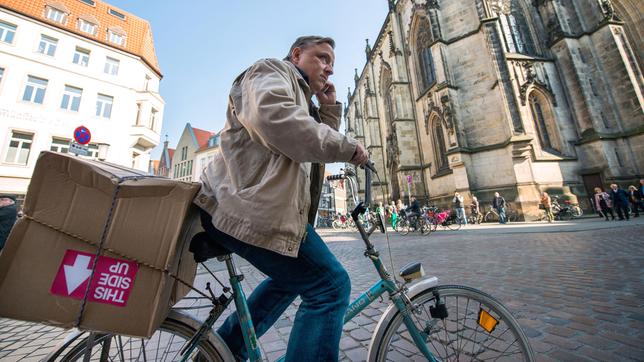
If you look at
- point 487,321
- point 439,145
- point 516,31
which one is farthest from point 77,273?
point 516,31

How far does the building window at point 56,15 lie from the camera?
53.4 ft

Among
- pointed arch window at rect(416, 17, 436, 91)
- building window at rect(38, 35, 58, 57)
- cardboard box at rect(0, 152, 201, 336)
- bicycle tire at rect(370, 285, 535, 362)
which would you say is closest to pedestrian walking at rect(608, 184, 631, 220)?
pointed arch window at rect(416, 17, 436, 91)

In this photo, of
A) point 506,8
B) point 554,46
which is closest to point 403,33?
point 506,8

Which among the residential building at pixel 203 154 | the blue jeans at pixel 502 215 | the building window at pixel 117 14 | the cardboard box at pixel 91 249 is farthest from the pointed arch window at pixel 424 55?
the residential building at pixel 203 154

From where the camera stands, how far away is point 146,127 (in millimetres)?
17297

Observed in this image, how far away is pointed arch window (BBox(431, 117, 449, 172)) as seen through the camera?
55.1 feet

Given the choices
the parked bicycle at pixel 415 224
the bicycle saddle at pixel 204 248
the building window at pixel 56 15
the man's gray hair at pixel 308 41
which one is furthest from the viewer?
the building window at pixel 56 15

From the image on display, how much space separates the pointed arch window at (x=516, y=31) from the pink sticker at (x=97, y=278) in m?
19.1

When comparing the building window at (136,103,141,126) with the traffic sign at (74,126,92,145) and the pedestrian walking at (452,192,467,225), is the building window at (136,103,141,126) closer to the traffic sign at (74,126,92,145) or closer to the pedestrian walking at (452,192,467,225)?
the traffic sign at (74,126,92,145)

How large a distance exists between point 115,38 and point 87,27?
1.51 meters

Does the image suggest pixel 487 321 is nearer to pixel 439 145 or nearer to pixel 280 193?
pixel 280 193

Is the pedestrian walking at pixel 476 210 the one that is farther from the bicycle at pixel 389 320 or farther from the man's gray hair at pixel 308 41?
the man's gray hair at pixel 308 41

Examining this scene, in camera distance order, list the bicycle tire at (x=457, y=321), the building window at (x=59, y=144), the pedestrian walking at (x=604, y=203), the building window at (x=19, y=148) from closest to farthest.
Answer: the bicycle tire at (x=457, y=321), the pedestrian walking at (x=604, y=203), the building window at (x=19, y=148), the building window at (x=59, y=144)

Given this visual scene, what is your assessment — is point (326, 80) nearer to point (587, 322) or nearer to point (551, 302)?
point (587, 322)
